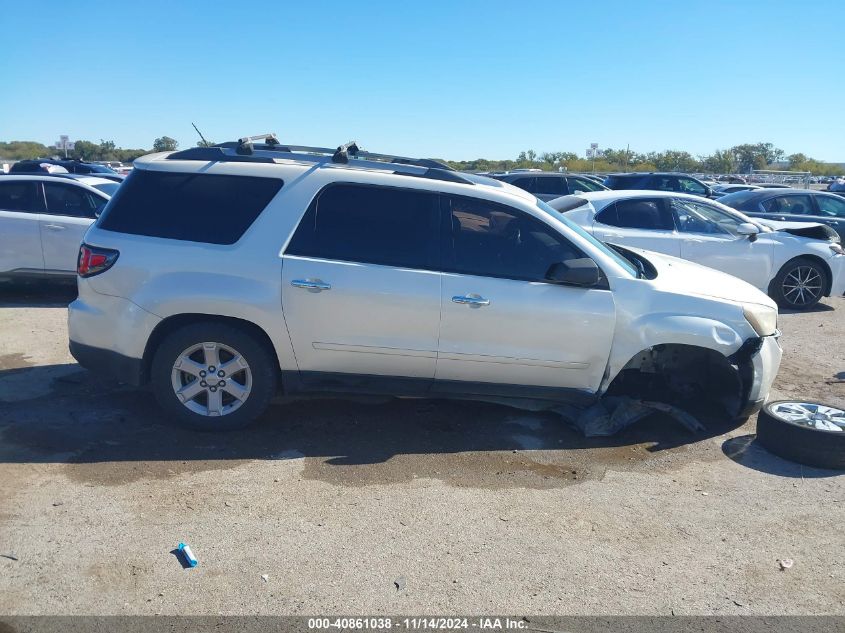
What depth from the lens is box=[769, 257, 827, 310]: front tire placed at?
34.2 ft

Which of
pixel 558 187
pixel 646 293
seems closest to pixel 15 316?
pixel 646 293

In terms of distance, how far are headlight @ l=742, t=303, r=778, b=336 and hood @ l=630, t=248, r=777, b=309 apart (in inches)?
2.3

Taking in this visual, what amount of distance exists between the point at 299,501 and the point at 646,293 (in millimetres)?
2849

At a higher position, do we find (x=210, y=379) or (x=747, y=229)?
(x=747, y=229)

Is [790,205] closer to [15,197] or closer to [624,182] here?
[624,182]

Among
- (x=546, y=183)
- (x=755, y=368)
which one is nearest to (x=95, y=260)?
(x=755, y=368)

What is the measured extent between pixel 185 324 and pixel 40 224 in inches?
222

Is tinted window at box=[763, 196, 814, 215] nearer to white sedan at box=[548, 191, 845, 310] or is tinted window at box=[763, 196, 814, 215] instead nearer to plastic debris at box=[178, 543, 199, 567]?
white sedan at box=[548, 191, 845, 310]

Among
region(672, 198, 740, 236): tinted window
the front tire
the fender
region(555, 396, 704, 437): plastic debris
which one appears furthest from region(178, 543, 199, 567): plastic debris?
the front tire

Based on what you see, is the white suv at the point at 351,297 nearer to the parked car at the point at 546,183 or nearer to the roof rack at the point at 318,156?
the roof rack at the point at 318,156

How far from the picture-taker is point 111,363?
5176 millimetres

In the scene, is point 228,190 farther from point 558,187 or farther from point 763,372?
point 558,187

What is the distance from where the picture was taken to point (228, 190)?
17.2 feet

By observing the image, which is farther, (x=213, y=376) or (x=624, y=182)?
(x=624, y=182)
